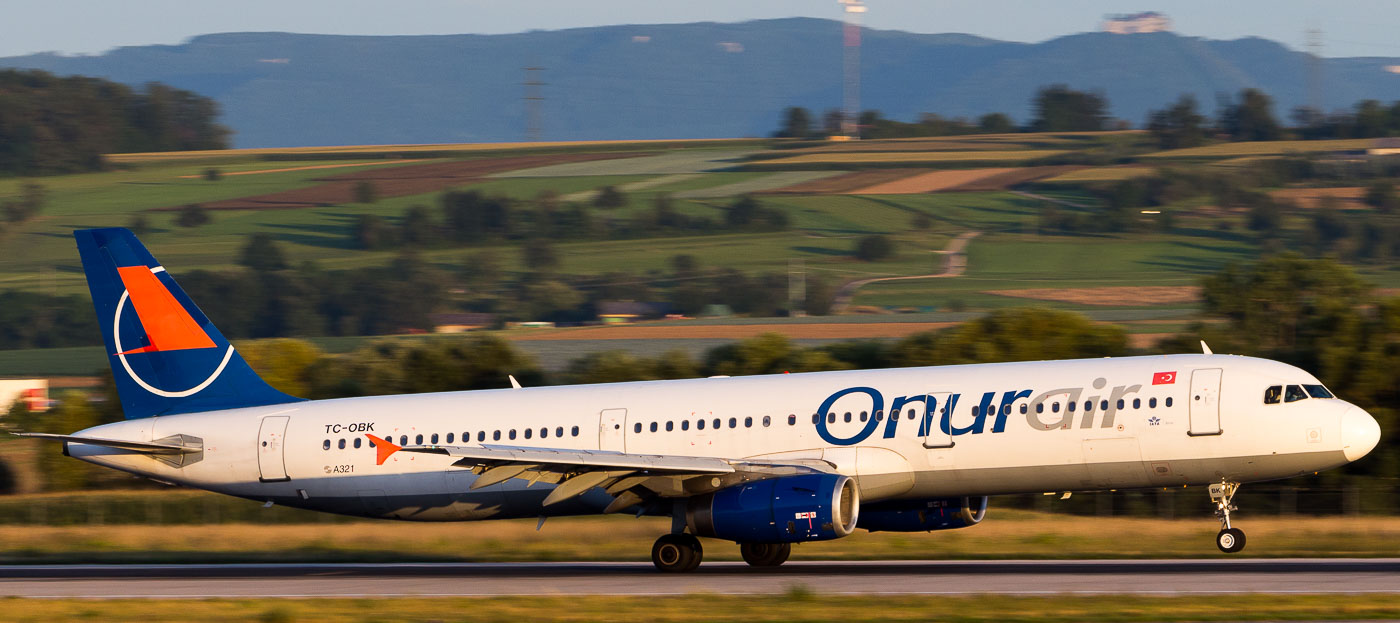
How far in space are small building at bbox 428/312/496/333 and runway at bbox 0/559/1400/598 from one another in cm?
8751

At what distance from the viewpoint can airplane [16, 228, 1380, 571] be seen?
86.0 ft

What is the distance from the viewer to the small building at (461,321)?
120 metres

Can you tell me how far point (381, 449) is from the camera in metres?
27.9

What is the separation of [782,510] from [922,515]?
4.23 metres

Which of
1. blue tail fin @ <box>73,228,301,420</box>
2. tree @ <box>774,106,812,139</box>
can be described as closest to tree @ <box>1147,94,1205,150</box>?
tree @ <box>774,106,812,139</box>

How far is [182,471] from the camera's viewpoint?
3148 centimetres

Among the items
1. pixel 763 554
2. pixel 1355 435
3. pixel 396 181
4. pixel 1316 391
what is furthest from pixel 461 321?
pixel 1355 435

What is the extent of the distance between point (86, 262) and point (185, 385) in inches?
136

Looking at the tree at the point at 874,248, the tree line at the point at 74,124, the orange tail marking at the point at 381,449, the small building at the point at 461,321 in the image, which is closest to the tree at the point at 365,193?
the small building at the point at 461,321

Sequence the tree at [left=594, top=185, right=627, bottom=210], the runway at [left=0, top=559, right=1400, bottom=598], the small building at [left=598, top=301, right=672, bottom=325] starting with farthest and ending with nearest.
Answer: the tree at [left=594, top=185, right=627, bottom=210] → the small building at [left=598, top=301, right=672, bottom=325] → the runway at [left=0, top=559, right=1400, bottom=598]

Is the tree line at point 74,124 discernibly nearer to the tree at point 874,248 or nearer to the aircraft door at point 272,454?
the tree at point 874,248

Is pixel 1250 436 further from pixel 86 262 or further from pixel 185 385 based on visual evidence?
pixel 86 262

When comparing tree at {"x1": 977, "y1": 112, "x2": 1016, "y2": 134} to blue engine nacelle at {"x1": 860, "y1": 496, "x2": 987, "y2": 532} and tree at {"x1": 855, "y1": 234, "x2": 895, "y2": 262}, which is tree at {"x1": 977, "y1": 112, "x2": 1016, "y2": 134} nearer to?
tree at {"x1": 855, "y1": 234, "x2": 895, "y2": 262}

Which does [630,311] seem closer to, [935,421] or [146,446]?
[146,446]
